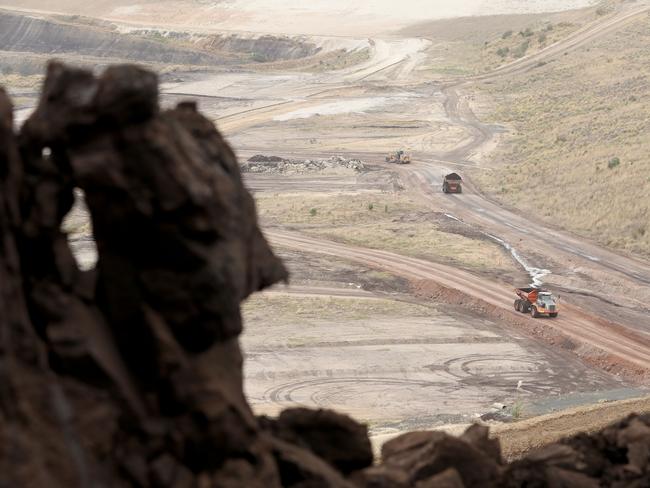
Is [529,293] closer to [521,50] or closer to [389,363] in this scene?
[389,363]

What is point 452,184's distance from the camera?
307 feet

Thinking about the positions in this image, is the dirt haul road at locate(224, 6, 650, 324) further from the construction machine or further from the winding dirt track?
the winding dirt track

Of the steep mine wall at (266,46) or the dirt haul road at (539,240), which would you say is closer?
the dirt haul road at (539,240)

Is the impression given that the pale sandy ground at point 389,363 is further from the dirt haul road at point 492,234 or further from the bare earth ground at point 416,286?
the dirt haul road at point 492,234

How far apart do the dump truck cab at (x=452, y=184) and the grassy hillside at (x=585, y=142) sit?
136 inches

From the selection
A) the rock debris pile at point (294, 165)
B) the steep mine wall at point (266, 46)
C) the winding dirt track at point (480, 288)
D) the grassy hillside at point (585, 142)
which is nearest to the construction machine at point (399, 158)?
the rock debris pile at point (294, 165)

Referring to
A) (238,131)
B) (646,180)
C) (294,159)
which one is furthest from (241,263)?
(238,131)

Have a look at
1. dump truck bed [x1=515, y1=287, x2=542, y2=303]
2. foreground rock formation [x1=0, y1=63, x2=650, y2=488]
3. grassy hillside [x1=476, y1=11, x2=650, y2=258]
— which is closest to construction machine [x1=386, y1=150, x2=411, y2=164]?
grassy hillside [x1=476, y1=11, x2=650, y2=258]

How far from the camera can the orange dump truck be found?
60156mm

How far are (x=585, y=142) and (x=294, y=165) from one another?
1106 inches

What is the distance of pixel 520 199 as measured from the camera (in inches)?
3637

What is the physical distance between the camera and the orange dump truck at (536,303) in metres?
60.2

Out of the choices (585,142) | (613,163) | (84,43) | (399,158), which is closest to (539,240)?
(613,163)

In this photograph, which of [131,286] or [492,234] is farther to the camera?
[492,234]
